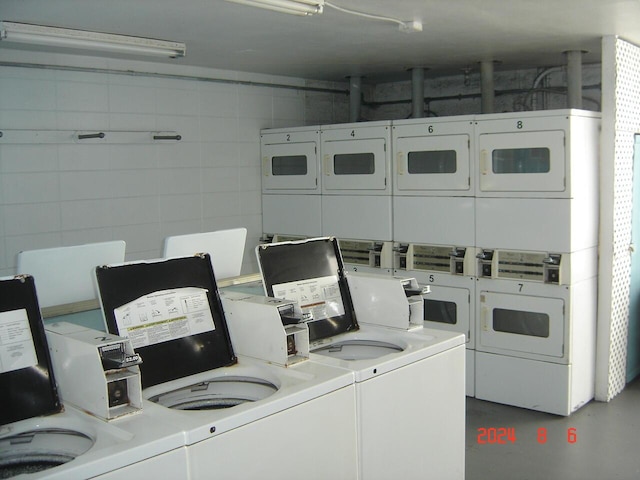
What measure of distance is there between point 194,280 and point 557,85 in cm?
473

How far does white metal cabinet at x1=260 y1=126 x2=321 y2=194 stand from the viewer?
5.92 m

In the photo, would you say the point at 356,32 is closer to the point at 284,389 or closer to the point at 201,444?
the point at 284,389

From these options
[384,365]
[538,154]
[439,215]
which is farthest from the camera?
[439,215]

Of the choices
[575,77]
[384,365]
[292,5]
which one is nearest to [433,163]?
[575,77]

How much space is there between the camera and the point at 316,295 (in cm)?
324

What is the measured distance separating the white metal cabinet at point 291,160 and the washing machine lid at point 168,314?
Answer: 3.20 metres

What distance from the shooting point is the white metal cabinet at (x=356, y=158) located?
5.41 meters

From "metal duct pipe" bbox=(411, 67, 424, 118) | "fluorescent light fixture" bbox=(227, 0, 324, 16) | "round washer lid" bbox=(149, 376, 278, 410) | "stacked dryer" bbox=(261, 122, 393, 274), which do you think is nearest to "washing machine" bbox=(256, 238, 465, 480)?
"round washer lid" bbox=(149, 376, 278, 410)

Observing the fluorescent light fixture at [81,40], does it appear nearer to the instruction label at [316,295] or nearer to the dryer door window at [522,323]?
the instruction label at [316,295]

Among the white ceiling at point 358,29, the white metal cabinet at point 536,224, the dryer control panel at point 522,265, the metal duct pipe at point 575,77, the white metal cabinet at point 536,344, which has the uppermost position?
the white ceiling at point 358,29

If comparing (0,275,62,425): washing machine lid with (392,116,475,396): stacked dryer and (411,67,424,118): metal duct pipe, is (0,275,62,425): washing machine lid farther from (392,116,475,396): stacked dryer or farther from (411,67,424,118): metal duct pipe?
(411,67,424,118): metal duct pipe

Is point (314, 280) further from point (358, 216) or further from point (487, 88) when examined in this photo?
point (487, 88)

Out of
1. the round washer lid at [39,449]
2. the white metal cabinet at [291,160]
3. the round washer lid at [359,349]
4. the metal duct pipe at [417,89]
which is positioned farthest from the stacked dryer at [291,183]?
the round washer lid at [39,449]

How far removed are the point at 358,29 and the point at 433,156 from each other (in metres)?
1.24
